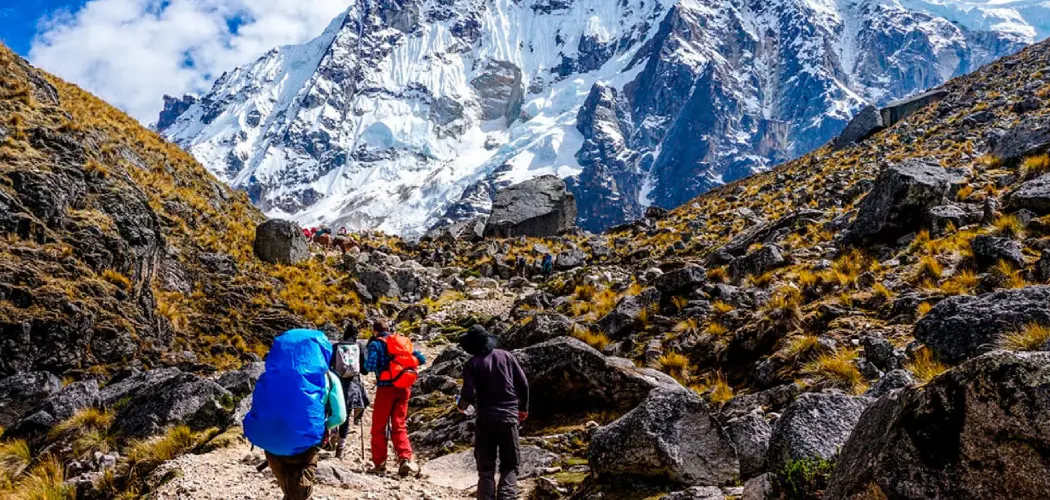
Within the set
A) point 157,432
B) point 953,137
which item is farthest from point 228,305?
point 953,137

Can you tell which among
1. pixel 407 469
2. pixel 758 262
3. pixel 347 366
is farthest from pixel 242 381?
pixel 758 262

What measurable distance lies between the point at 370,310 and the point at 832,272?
1835cm

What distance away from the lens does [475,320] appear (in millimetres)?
22578

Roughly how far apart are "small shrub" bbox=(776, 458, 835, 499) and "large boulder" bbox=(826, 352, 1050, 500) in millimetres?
1040

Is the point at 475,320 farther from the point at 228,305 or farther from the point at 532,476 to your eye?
the point at 532,476

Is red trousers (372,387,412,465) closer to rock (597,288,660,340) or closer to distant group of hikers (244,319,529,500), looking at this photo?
distant group of hikers (244,319,529,500)

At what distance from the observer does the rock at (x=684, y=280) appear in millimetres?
13734

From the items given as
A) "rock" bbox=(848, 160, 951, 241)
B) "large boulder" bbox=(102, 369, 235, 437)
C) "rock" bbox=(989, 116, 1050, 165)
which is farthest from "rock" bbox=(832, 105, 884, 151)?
"large boulder" bbox=(102, 369, 235, 437)

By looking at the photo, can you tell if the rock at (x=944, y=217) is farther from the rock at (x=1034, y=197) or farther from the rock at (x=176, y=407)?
the rock at (x=176, y=407)

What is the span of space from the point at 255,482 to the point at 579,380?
4703 mm

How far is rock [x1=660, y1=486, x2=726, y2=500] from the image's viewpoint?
15.9 ft

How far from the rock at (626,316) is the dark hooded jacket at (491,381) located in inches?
263

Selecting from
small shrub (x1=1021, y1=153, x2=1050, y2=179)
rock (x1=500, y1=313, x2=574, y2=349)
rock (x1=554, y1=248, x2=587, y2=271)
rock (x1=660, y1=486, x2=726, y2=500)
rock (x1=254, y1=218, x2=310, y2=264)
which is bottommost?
rock (x1=554, y1=248, x2=587, y2=271)

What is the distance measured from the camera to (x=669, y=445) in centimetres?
591
